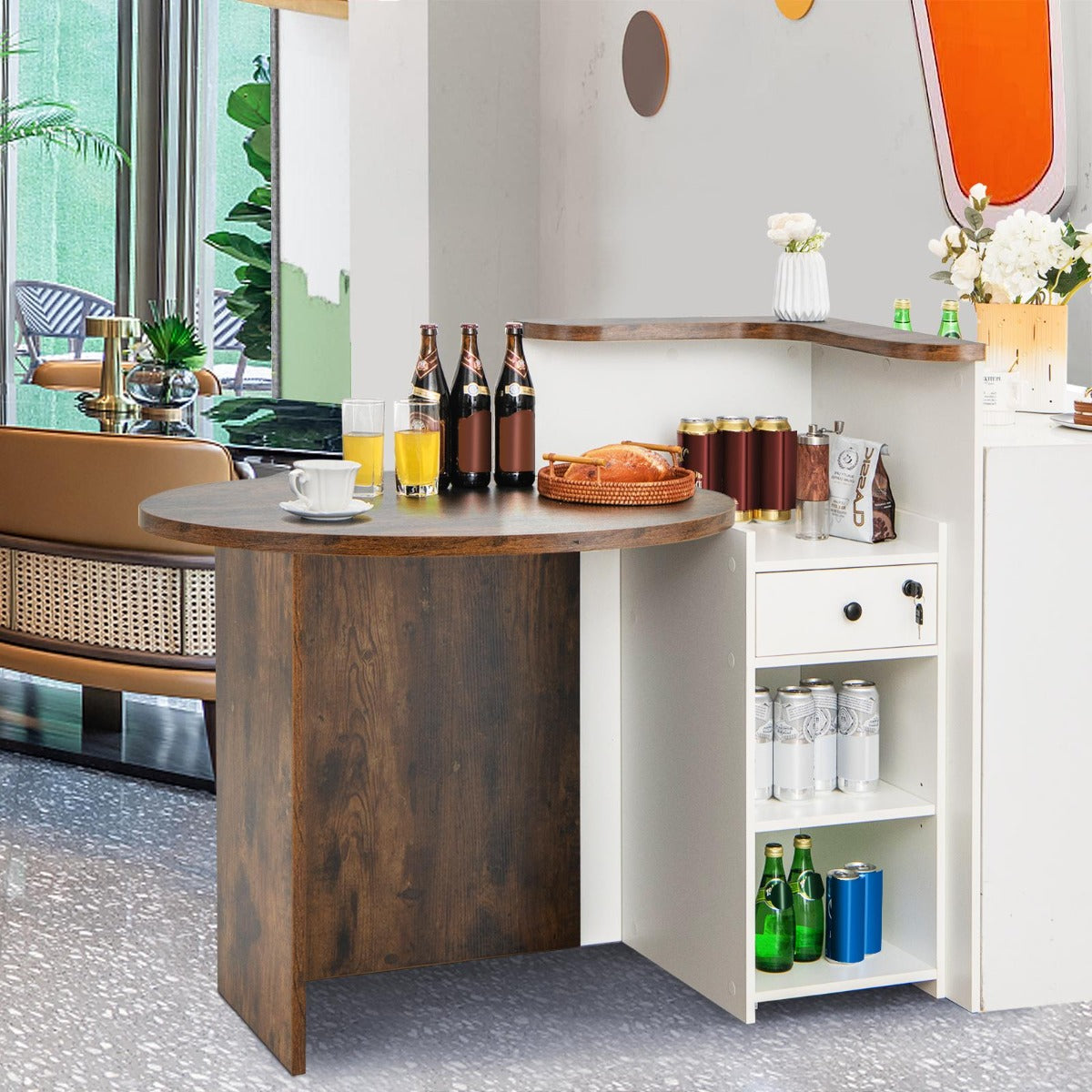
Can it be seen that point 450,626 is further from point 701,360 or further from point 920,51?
point 920,51

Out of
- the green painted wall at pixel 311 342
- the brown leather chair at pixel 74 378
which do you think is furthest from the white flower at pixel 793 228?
the green painted wall at pixel 311 342

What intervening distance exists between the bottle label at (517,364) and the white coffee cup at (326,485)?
0.45m

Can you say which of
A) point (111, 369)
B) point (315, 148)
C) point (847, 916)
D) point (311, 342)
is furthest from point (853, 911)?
point (315, 148)

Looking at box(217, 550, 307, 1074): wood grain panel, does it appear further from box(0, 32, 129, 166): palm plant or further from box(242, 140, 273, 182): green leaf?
box(0, 32, 129, 166): palm plant

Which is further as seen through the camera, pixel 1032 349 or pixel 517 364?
pixel 1032 349

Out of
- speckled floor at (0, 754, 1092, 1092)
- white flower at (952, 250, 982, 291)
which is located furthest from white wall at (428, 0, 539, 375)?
speckled floor at (0, 754, 1092, 1092)

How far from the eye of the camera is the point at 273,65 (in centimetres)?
804

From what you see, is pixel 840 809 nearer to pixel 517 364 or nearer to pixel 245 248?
pixel 517 364

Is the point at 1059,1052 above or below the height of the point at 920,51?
below

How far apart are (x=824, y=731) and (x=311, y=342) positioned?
5698 mm

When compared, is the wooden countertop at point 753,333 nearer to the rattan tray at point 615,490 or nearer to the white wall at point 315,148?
the rattan tray at point 615,490

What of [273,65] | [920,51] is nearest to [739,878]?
[920,51]

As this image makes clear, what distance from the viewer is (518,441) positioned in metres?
2.65

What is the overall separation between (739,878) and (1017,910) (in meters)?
0.48
